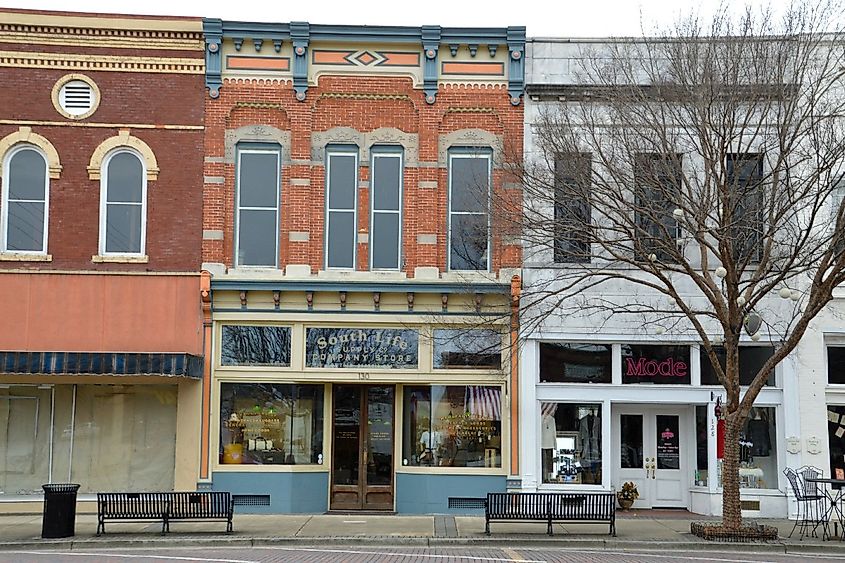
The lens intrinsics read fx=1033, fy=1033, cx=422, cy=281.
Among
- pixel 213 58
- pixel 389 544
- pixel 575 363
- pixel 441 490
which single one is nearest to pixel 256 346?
pixel 441 490

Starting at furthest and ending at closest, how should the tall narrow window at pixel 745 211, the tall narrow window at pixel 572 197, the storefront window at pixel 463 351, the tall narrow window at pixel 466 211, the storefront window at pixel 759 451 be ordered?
the tall narrow window at pixel 466 211
the storefront window at pixel 463 351
the storefront window at pixel 759 451
the tall narrow window at pixel 572 197
the tall narrow window at pixel 745 211

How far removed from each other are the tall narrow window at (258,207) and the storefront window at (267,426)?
8.68 ft

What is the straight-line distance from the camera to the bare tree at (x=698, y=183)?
17.0 meters

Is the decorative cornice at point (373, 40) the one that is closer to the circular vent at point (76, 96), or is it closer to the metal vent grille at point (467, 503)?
the circular vent at point (76, 96)

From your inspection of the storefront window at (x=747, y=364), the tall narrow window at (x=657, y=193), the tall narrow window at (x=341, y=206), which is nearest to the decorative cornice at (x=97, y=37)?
the tall narrow window at (x=341, y=206)

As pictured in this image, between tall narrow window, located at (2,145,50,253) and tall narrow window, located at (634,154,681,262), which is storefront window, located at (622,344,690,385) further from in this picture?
tall narrow window, located at (2,145,50,253)

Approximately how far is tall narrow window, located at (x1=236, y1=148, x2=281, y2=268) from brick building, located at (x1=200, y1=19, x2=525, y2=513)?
1.2 inches

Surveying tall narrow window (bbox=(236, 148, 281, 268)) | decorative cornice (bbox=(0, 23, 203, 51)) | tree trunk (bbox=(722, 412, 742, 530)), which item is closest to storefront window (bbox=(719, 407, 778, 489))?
tree trunk (bbox=(722, 412, 742, 530))

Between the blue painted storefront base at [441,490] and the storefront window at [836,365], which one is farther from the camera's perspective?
the storefront window at [836,365]

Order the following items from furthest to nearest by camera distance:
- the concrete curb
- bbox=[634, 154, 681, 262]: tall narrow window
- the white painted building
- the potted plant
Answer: the potted plant, the white painted building, bbox=[634, 154, 681, 262]: tall narrow window, the concrete curb

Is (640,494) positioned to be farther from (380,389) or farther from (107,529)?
(107,529)

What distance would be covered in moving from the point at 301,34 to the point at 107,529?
34.3 ft

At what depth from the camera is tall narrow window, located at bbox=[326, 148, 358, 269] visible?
846 inches

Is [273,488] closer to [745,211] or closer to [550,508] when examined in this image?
[550,508]
